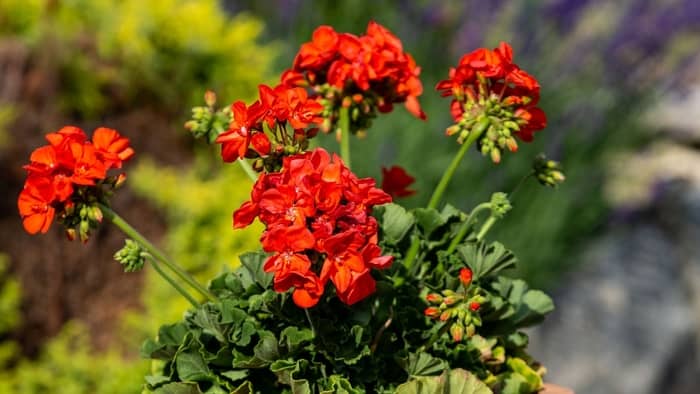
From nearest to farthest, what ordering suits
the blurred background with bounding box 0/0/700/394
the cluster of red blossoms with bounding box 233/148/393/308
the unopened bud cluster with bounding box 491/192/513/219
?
1. the cluster of red blossoms with bounding box 233/148/393/308
2. the unopened bud cluster with bounding box 491/192/513/219
3. the blurred background with bounding box 0/0/700/394

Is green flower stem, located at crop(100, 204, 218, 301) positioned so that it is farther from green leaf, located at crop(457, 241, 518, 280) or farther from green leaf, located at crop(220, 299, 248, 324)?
green leaf, located at crop(457, 241, 518, 280)

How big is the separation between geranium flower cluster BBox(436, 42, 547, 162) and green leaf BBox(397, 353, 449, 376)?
0.86ft

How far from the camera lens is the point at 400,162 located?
3.48m

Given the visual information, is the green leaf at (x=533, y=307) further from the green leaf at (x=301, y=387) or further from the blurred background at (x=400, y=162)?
the blurred background at (x=400, y=162)

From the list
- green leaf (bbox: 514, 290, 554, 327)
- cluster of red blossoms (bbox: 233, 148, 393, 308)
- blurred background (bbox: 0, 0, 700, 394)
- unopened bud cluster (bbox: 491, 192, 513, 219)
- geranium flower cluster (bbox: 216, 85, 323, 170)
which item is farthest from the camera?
blurred background (bbox: 0, 0, 700, 394)

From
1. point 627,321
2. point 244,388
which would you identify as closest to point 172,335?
point 244,388

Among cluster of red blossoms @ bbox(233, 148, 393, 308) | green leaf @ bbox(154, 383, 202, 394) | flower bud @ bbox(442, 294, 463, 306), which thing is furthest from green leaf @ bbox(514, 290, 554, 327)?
green leaf @ bbox(154, 383, 202, 394)

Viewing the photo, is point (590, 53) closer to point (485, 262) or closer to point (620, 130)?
point (620, 130)

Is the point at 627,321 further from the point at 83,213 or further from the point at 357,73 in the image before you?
the point at 83,213

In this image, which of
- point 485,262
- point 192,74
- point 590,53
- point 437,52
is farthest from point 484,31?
point 485,262

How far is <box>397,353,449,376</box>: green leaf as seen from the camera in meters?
1.02

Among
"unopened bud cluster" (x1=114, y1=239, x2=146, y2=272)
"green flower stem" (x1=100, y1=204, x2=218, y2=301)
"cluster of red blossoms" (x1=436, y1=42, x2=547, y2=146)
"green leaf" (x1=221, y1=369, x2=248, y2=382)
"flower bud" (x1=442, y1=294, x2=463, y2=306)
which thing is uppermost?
"cluster of red blossoms" (x1=436, y1=42, x2=547, y2=146)

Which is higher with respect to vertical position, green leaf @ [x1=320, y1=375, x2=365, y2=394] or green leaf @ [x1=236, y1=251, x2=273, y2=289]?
green leaf @ [x1=236, y1=251, x2=273, y2=289]

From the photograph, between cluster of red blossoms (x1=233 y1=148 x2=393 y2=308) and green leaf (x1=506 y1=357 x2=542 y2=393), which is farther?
green leaf (x1=506 y1=357 x2=542 y2=393)
